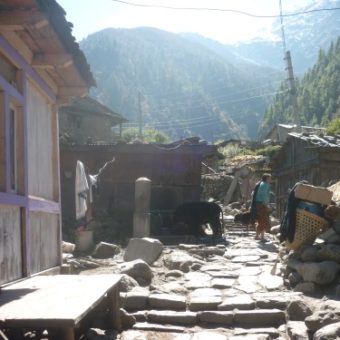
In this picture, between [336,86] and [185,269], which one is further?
[336,86]

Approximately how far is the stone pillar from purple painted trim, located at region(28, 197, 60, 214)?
23.9 ft

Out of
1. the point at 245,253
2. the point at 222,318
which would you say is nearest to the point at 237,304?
the point at 222,318

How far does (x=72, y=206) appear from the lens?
17969 mm

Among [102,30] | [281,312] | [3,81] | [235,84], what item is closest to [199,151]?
[281,312]

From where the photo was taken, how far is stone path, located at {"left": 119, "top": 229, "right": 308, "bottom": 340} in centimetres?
578

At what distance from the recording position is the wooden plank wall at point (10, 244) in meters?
4.97

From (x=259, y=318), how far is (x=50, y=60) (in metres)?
4.21

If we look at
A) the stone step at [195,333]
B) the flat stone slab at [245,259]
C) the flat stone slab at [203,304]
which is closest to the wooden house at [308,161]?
the flat stone slab at [245,259]

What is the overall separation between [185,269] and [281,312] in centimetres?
327

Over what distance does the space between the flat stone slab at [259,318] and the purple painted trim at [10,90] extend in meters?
3.79

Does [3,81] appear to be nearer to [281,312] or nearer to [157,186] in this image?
[281,312]

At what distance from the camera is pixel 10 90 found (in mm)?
5309

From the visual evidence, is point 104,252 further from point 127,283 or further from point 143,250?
point 127,283

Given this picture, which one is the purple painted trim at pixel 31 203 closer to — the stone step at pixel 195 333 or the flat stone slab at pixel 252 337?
the stone step at pixel 195 333
